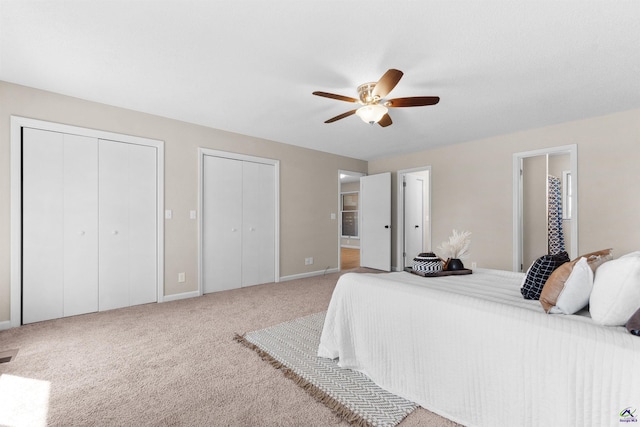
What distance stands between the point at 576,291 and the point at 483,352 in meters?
0.50

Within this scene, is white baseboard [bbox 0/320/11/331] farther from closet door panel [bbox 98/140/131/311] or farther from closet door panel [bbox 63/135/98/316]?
closet door panel [bbox 98/140/131/311]

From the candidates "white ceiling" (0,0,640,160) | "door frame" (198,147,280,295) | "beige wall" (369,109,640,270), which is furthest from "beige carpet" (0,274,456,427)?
"beige wall" (369,109,640,270)

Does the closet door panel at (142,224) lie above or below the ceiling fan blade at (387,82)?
below

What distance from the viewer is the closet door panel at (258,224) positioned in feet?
14.3

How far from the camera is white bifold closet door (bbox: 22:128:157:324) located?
112 inches

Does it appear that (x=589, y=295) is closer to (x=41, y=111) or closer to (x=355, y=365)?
(x=355, y=365)

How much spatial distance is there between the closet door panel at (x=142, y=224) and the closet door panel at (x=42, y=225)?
620 millimetres

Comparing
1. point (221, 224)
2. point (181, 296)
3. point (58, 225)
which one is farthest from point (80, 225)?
point (221, 224)

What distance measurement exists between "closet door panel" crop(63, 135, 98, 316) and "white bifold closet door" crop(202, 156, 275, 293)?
1.19 meters

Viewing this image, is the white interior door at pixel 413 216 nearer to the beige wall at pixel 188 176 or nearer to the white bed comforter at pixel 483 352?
the beige wall at pixel 188 176

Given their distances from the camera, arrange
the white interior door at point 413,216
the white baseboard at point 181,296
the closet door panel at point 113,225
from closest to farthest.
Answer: the closet door panel at point 113,225
the white baseboard at point 181,296
the white interior door at point 413,216

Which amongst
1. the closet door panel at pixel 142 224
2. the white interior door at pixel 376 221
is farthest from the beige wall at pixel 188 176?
the white interior door at pixel 376 221

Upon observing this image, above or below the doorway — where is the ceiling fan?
above

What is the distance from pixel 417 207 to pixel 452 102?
3.15 m
